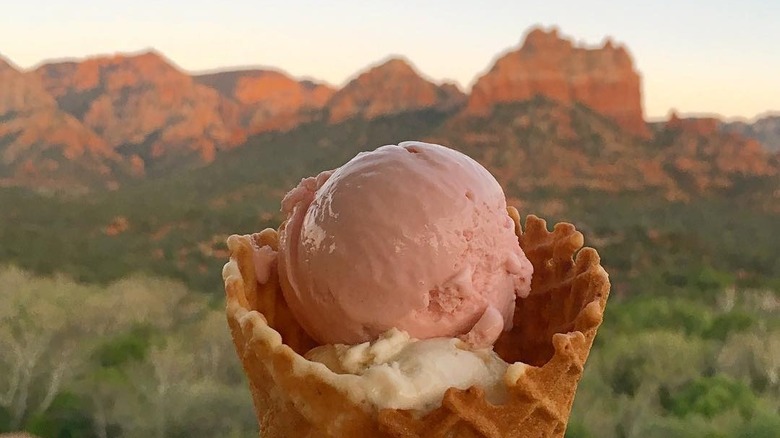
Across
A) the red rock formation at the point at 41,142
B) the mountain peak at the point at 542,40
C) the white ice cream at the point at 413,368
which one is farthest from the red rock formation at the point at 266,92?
the white ice cream at the point at 413,368

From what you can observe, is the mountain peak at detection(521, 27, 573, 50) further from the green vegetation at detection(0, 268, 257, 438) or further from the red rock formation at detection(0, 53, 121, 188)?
the green vegetation at detection(0, 268, 257, 438)

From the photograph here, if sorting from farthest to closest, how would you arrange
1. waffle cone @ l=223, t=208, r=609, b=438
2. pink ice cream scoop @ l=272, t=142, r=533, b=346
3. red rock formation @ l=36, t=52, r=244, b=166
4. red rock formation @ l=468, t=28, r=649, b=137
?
red rock formation @ l=36, t=52, r=244, b=166 → red rock formation @ l=468, t=28, r=649, b=137 → pink ice cream scoop @ l=272, t=142, r=533, b=346 → waffle cone @ l=223, t=208, r=609, b=438

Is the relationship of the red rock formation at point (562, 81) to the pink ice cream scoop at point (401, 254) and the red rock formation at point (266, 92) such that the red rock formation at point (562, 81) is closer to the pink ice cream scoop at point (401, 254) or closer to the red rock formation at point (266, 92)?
the red rock formation at point (266, 92)

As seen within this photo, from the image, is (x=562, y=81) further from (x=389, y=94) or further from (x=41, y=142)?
(x=41, y=142)

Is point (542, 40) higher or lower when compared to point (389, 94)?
higher

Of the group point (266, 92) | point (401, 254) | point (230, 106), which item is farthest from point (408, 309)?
point (230, 106)

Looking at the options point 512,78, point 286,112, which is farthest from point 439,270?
point 286,112

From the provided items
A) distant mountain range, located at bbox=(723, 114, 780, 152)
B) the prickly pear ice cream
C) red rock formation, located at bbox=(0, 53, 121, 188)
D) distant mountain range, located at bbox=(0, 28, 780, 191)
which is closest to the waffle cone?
the prickly pear ice cream
